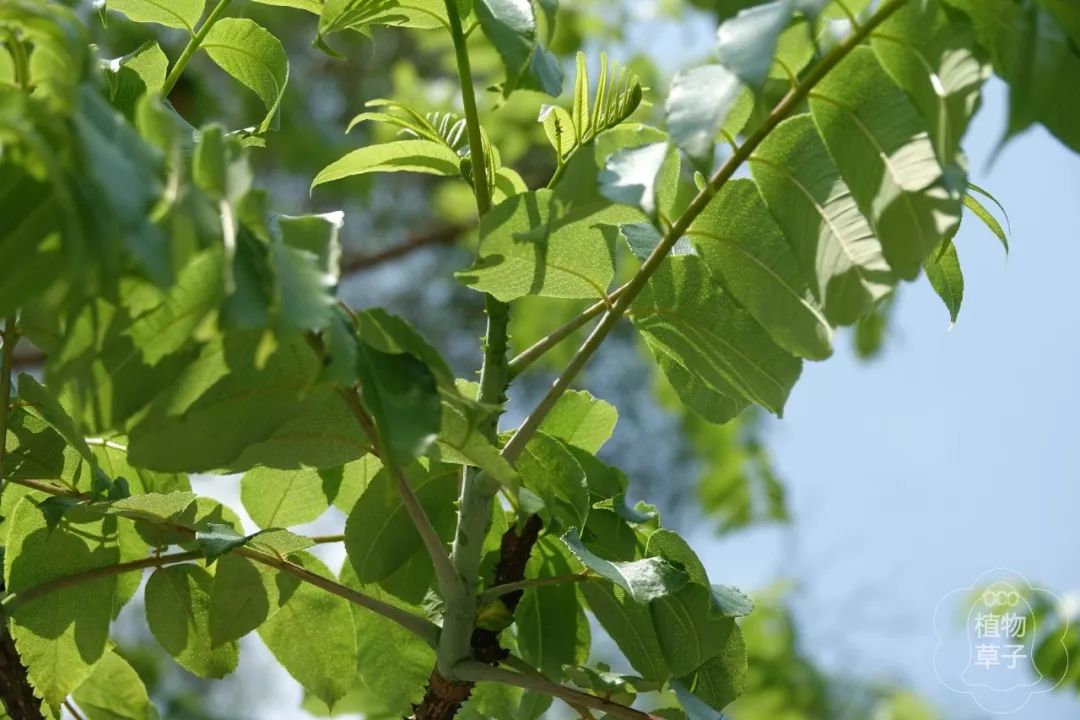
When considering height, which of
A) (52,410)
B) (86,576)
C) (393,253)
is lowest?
(393,253)

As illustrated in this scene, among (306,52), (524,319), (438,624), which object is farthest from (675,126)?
(306,52)

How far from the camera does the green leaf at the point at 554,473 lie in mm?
449

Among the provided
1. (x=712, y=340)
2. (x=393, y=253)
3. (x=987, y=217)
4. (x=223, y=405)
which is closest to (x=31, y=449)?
(x=223, y=405)

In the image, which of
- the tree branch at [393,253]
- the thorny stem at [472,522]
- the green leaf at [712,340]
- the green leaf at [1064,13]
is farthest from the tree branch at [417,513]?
the tree branch at [393,253]

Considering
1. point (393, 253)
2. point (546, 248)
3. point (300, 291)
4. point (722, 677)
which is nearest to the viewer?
point (300, 291)

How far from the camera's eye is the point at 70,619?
50 cm

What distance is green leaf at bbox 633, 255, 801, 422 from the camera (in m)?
0.43

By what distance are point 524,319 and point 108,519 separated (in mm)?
1723

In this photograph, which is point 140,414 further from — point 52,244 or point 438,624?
point 438,624

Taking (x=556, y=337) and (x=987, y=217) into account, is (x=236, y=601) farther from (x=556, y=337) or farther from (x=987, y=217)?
(x=987, y=217)

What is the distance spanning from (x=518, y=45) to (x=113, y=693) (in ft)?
1.18

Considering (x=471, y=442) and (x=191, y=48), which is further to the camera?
(x=191, y=48)

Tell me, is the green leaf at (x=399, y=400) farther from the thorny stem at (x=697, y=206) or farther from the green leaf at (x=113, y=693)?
the green leaf at (x=113, y=693)

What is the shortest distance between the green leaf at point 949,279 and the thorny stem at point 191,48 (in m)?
0.28
